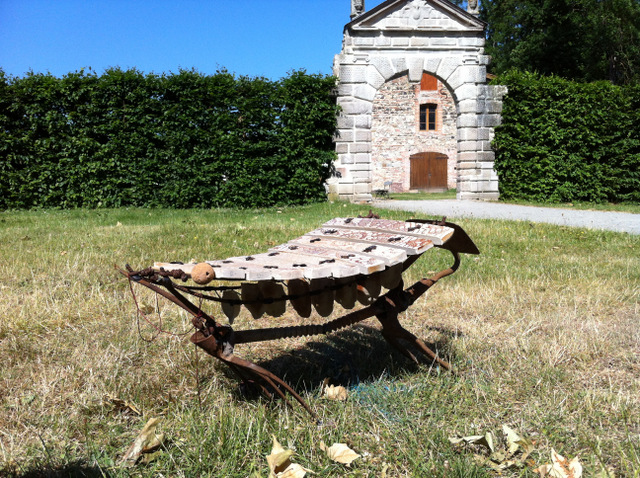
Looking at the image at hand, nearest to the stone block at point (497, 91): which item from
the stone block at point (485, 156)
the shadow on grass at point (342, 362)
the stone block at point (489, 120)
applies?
the stone block at point (489, 120)

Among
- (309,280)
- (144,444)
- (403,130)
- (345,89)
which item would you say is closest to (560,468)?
(309,280)

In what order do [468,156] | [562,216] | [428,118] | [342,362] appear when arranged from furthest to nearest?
[428,118] → [468,156] → [562,216] → [342,362]

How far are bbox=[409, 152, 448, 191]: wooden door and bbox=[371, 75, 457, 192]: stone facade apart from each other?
22cm

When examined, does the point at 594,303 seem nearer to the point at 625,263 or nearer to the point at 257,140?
the point at 625,263

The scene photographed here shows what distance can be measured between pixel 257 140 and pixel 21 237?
584cm

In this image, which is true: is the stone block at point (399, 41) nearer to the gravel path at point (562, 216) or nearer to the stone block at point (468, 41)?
the stone block at point (468, 41)

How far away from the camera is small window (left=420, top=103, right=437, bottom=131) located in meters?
23.2

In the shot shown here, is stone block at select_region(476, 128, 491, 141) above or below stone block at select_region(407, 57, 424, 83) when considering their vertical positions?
below

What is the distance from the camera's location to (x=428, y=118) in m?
23.3

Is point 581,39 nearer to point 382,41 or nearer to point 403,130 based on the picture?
point 403,130

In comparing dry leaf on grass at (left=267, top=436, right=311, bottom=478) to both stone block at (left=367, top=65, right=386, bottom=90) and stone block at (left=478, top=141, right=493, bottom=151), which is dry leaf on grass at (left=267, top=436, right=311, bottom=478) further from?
stone block at (left=478, top=141, right=493, bottom=151)

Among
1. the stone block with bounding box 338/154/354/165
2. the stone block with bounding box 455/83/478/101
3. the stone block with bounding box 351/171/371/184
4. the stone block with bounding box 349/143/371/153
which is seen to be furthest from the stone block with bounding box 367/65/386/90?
the stone block with bounding box 351/171/371/184

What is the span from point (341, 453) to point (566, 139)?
12.2 metres

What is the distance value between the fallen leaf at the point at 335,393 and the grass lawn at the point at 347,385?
34mm
